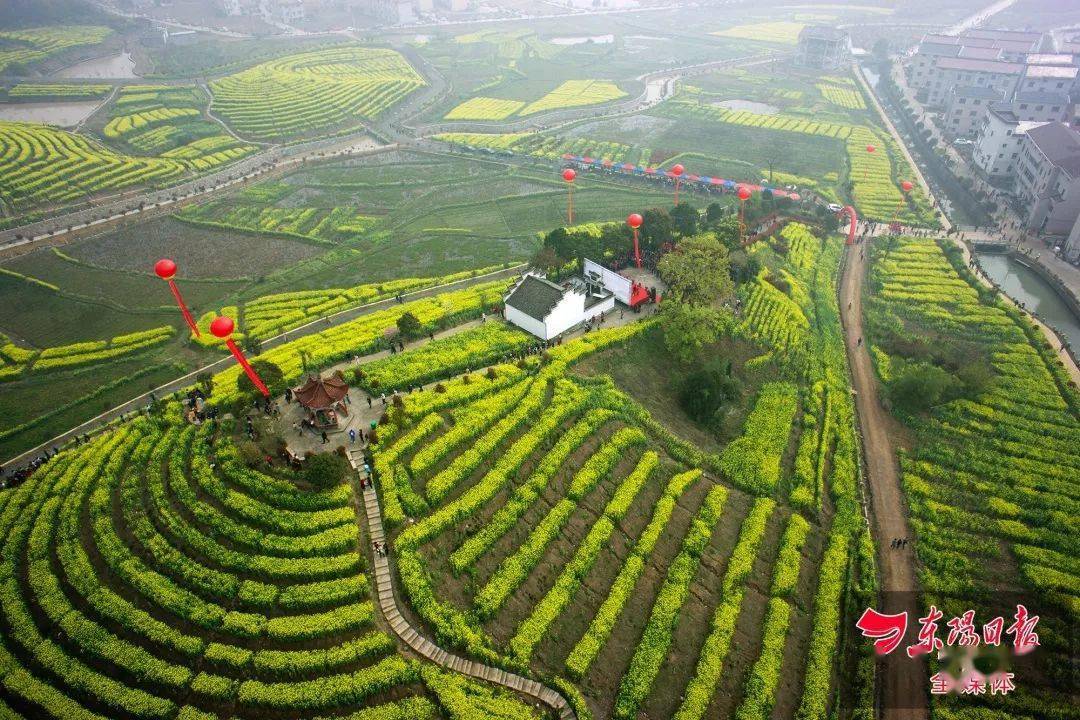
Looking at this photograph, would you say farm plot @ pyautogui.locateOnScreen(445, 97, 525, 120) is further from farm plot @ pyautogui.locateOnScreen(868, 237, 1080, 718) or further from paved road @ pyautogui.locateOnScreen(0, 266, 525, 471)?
farm plot @ pyautogui.locateOnScreen(868, 237, 1080, 718)

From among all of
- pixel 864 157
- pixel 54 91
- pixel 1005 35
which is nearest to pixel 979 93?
pixel 864 157

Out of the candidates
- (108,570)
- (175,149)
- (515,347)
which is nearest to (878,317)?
(515,347)

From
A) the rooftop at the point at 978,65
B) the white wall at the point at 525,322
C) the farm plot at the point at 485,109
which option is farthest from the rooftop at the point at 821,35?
the white wall at the point at 525,322

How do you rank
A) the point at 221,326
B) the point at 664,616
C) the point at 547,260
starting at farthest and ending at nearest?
the point at 547,260 → the point at 221,326 → the point at 664,616

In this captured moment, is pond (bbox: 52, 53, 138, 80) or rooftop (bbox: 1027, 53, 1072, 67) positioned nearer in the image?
rooftop (bbox: 1027, 53, 1072, 67)

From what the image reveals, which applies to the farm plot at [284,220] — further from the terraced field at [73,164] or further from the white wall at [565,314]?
the white wall at [565,314]

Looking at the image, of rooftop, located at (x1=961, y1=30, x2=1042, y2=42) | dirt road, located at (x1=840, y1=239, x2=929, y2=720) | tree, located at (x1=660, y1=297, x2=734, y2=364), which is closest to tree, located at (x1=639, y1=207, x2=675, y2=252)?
tree, located at (x1=660, y1=297, x2=734, y2=364)

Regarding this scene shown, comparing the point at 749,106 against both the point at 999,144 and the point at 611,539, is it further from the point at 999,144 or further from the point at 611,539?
the point at 611,539
